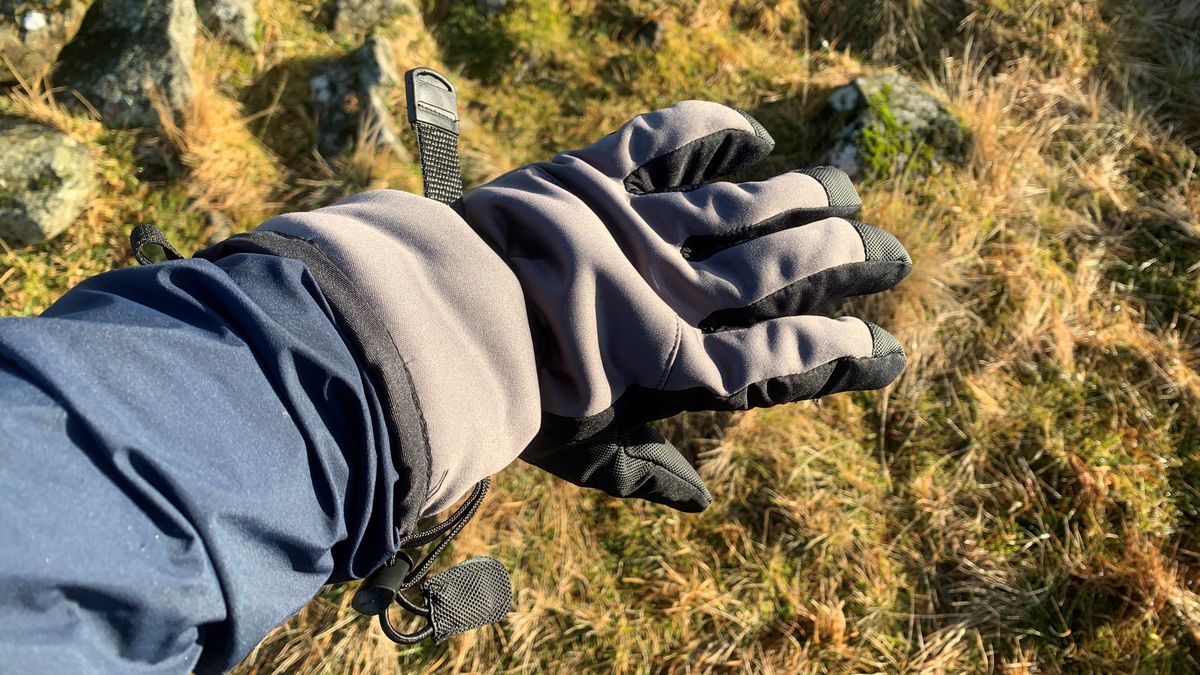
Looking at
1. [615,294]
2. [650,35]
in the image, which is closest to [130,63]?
[650,35]

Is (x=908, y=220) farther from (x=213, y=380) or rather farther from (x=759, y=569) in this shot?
(x=213, y=380)

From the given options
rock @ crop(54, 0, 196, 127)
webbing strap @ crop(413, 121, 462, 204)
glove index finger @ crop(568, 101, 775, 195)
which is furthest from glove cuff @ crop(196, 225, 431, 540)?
rock @ crop(54, 0, 196, 127)

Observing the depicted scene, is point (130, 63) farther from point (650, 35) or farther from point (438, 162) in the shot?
point (650, 35)

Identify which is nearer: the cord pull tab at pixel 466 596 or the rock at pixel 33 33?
the cord pull tab at pixel 466 596

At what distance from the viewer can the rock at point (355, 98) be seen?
104 inches

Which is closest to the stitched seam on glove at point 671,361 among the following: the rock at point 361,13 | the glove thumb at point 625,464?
the glove thumb at point 625,464

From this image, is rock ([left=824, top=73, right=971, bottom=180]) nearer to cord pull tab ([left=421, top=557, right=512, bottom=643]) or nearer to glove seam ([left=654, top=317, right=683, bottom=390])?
glove seam ([left=654, top=317, right=683, bottom=390])

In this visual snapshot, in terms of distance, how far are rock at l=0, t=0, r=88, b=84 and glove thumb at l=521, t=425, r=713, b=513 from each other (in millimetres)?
2316

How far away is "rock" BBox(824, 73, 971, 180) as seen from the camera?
2.74 metres

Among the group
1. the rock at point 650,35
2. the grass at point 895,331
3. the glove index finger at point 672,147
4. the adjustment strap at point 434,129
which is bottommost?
the grass at point 895,331

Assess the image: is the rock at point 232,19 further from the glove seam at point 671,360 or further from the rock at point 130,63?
the glove seam at point 671,360

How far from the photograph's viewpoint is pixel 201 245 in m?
2.47

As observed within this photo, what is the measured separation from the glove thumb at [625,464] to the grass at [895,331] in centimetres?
64

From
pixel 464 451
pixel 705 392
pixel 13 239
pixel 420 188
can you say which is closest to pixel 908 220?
pixel 705 392
